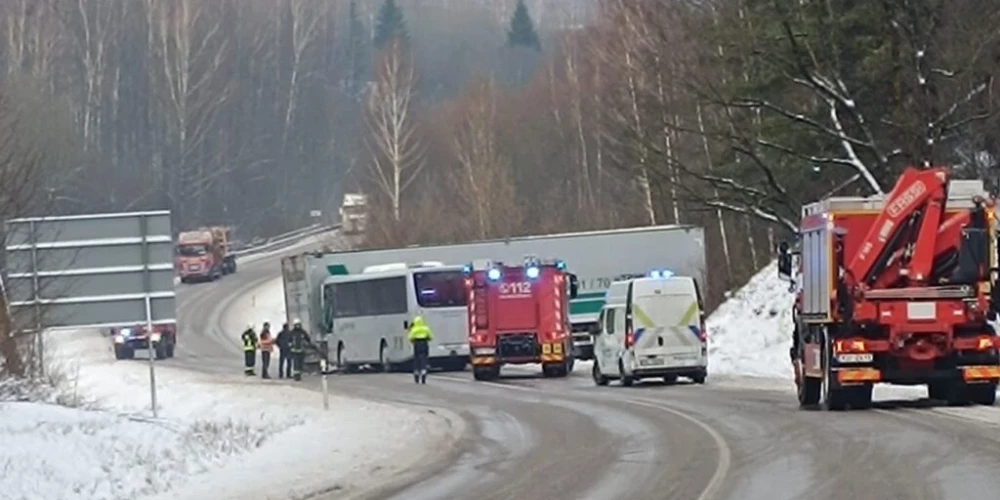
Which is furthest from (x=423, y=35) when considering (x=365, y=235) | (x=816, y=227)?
(x=816, y=227)

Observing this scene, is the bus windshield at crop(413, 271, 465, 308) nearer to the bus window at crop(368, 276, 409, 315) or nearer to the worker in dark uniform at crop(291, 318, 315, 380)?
the bus window at crop(368, 276, 409, 315)

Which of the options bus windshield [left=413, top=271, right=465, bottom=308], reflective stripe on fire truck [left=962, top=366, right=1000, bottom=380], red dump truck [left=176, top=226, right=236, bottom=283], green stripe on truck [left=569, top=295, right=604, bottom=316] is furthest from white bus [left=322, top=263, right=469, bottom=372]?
red dump truck [left=176, top=226, right=236, bottom=283]

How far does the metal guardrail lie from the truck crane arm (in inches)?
3666

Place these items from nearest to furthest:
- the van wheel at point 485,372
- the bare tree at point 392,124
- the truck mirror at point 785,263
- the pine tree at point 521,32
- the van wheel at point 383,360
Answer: the truck mirror at point 785,263, the van wheel at point 485,372, the van wheel at point 383,360, the bare tree at point 392,124, the pine tree at point 521,32

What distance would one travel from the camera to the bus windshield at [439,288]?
175 feet

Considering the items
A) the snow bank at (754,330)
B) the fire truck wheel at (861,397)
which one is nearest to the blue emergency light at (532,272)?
the snow bank at (754,330)

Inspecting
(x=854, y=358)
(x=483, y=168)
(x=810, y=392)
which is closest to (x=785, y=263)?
(x=810, y=392)

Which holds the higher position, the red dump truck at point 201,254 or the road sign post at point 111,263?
the red dump truck at point 201,254

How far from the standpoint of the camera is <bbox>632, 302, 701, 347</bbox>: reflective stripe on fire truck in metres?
37.9

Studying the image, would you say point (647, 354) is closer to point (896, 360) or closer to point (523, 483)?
point (896, 360)

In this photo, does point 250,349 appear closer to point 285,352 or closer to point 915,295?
point 285,352

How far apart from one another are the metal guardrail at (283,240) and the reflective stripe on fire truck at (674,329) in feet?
266

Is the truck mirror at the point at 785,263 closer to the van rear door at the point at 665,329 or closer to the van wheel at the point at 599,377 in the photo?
the van rear door at the point at 665,329

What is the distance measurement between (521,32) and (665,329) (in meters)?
133
